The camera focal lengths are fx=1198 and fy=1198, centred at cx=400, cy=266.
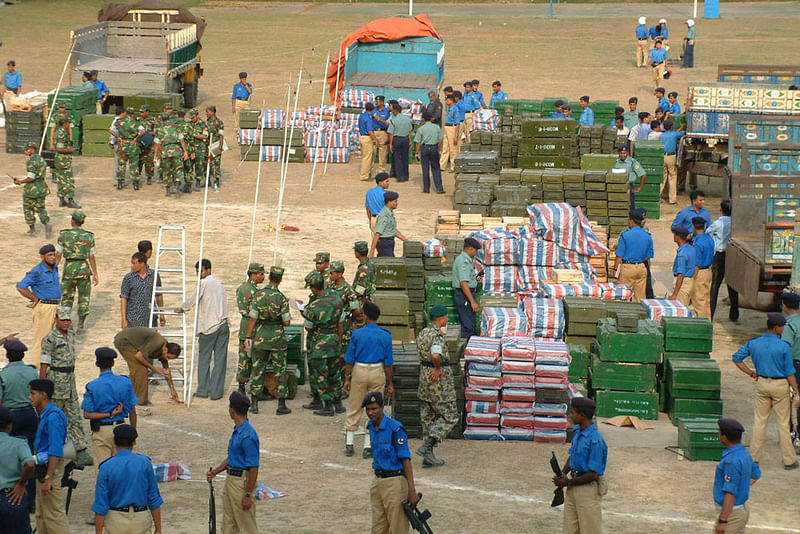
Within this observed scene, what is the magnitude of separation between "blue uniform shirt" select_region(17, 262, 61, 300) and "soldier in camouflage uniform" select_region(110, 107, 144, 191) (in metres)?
11.2

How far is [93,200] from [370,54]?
11941 mm

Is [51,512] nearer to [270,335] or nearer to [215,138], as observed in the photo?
[270,335]

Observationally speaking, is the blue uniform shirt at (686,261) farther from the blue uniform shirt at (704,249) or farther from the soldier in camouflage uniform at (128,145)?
the soldier in camouflage uniform at (128,145)

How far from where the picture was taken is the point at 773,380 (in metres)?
13.3

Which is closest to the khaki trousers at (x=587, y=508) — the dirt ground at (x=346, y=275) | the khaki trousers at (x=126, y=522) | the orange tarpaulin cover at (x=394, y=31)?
the dirt ground at (x=346, y=275)

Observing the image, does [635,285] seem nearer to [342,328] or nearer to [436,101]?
[342,328]

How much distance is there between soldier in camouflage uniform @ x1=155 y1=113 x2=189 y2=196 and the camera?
26.5 m

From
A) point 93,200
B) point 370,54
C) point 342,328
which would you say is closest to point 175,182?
point 93,200

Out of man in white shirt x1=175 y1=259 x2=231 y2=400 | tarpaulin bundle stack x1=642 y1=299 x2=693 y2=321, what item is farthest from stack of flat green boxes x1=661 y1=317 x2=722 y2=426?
man in white shirt x1=175 y1=259 x2=231 y2=400

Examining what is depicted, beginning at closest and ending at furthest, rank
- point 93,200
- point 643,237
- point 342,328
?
→ point 342,328 < point 643,237 < point 93,200

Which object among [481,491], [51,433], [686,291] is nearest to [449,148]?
[686,291]

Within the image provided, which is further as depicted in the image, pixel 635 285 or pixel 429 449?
pixel 635 285

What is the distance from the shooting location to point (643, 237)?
1869cm

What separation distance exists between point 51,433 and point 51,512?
739 mm
